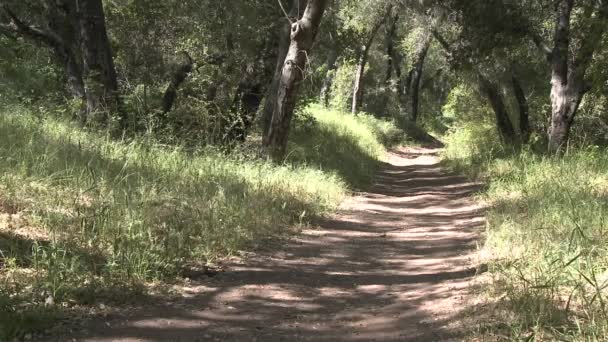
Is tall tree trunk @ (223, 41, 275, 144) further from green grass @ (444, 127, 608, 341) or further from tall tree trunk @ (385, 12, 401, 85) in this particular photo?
tall tree trunk @ (385, 12, 401, 85)

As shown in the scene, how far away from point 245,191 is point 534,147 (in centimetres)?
949

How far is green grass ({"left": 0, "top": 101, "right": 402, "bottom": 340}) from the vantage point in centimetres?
449

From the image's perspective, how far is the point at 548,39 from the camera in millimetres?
14867

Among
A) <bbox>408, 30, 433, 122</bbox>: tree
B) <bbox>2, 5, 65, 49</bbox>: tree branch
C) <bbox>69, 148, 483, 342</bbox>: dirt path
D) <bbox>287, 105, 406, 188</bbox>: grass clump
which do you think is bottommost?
<bbox>69, 148, 483, 342</bbox>: dirt path

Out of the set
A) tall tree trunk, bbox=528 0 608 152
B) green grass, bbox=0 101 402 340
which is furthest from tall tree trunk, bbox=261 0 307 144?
tall tree trunk, bbox=528 0 608 152

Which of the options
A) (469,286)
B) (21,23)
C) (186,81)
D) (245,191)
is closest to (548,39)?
(186,81)

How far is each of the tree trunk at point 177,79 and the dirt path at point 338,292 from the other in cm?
650

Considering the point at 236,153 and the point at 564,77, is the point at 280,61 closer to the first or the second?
the point at 236,153

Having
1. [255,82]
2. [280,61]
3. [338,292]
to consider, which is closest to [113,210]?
[338,292]

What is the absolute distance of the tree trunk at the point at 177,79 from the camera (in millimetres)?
14172

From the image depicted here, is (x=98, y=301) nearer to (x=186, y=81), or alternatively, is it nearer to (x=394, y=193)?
(x=394, y=193)

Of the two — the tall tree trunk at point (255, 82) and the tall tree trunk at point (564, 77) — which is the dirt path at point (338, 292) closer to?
the tall tree trunk at point (564, 77)

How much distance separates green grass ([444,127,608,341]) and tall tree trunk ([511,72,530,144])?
6.49 m

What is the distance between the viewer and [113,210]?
5602mm
